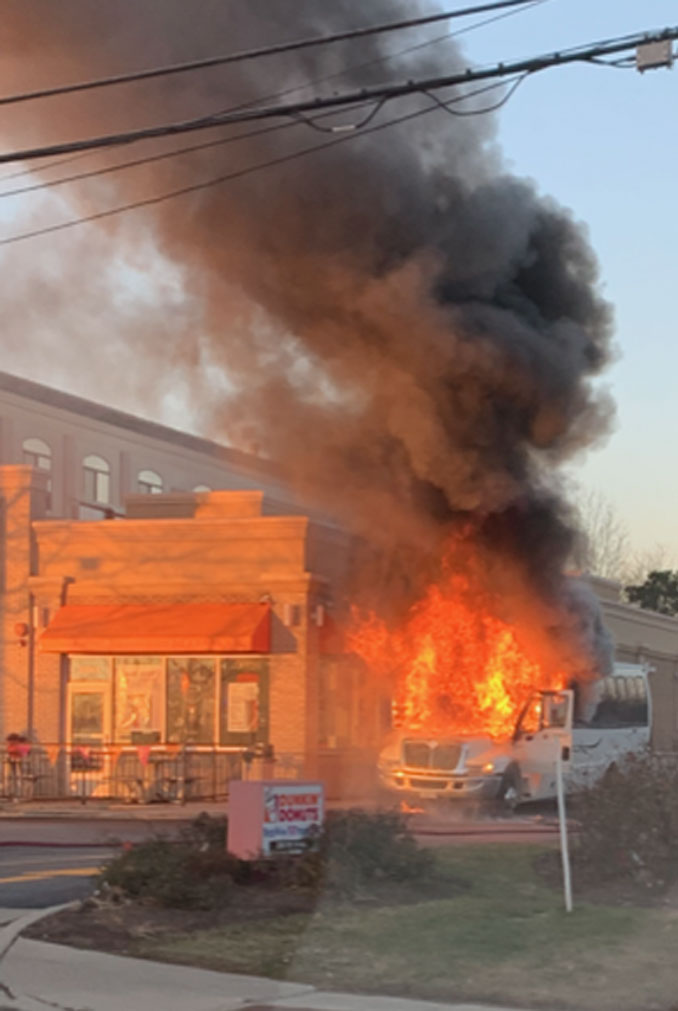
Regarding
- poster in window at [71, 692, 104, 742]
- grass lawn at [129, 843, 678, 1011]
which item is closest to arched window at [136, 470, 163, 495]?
poster in window at [71, 692, 104, 742]

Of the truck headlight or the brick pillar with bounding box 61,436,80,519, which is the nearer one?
the truck headlight

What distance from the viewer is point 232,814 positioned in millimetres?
12336

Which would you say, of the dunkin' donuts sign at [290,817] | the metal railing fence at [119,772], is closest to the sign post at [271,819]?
the dunkin' donuts sign at [290,817]

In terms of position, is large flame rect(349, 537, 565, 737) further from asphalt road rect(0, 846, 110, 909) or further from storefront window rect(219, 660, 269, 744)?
asphalt road rect(0, 846, 110, 909)

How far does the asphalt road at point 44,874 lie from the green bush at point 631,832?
4.38 metres

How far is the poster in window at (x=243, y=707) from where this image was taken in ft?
92.4

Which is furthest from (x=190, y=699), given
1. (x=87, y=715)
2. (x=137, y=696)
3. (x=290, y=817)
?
(x=290, y=817)

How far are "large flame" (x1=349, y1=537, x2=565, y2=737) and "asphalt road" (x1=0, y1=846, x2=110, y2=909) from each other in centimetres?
827

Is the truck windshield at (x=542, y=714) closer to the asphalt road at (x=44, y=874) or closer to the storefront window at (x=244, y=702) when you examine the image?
the storefront window at (x=244, y=702)

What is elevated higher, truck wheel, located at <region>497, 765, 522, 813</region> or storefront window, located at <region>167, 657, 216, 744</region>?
storefront window, located at <region>167, 657, 216, 744</region>

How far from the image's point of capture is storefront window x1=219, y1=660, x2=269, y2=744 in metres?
28.1

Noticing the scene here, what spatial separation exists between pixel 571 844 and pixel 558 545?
14.1 m

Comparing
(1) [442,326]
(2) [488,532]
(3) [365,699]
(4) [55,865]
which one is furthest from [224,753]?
(4) [55,865]

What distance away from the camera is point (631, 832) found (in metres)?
12.3
